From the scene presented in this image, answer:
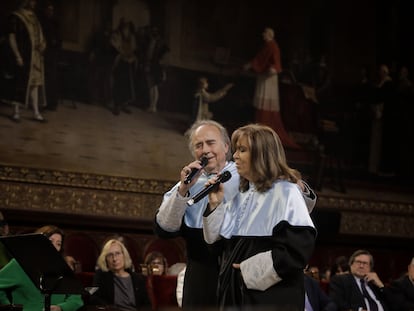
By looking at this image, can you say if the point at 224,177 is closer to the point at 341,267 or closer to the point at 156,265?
the point at 156,265

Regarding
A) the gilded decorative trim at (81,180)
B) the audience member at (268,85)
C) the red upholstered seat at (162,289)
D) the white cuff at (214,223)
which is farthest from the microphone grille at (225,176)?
the audience member at (268,85)

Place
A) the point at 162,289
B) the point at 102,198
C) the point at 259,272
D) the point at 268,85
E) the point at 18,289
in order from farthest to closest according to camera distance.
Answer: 1. the point at 268,85
2. the point at 102,198
3. the point at 162,289
4. the point at 18,289
5. the point at 259,272

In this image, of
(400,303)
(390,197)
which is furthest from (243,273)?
(390,197)

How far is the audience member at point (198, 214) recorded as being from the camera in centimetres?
473

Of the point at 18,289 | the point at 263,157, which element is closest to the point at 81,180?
the point at 18,289

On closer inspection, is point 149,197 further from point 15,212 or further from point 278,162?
point 278,162

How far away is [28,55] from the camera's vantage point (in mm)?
12023

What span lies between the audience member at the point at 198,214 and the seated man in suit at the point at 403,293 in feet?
15.1

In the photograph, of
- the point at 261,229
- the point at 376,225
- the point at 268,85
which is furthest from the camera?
the point at 376,225

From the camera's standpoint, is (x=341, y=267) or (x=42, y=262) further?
(x=341, y=267)

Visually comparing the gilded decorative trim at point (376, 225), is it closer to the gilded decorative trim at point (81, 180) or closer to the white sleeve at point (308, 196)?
the gilded decorative trim at point (81, 180)

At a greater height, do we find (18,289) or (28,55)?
(28,55)

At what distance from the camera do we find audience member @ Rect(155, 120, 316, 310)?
15.5 feet

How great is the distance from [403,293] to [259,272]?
541 cm
